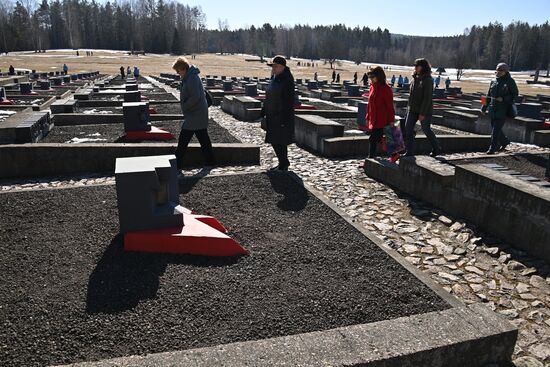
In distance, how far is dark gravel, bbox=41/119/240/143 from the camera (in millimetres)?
9693

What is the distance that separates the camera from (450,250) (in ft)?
15.0

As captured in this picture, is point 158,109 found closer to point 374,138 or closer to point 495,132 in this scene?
point 374,138

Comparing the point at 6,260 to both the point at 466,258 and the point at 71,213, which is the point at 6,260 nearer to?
the point at 71,213

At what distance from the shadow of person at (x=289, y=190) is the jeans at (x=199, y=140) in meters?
1.28

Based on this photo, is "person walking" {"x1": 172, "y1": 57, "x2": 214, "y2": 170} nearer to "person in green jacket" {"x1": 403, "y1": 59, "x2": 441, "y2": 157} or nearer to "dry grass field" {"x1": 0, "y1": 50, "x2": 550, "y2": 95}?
"person in green jacket" {"x1": 403, "y1": 59, "x2": 441, "y2": 157}

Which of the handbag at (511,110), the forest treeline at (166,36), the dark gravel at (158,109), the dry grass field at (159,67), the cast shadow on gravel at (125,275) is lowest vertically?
the cast shadow on gravel at (125,275)

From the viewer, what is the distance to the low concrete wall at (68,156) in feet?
23.5

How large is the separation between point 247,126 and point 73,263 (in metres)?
9.38

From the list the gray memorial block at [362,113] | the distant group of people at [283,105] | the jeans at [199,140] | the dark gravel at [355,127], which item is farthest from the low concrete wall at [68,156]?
the gray memorial block at [362,113]

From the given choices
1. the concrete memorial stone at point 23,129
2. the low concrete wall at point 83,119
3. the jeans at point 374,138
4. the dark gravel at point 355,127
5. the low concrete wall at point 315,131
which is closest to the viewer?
the jeans at point 374,138

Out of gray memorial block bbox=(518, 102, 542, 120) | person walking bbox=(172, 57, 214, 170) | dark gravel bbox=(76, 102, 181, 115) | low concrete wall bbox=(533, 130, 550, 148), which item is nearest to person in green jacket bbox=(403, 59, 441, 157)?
person walking bbox=(172, 57, 214, 170)

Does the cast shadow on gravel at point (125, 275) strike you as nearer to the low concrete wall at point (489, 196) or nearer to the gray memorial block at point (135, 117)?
the low concrete wall at point (489, 196)

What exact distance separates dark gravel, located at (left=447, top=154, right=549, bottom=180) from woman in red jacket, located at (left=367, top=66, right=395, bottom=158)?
1336mm

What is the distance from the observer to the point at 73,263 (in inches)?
154
